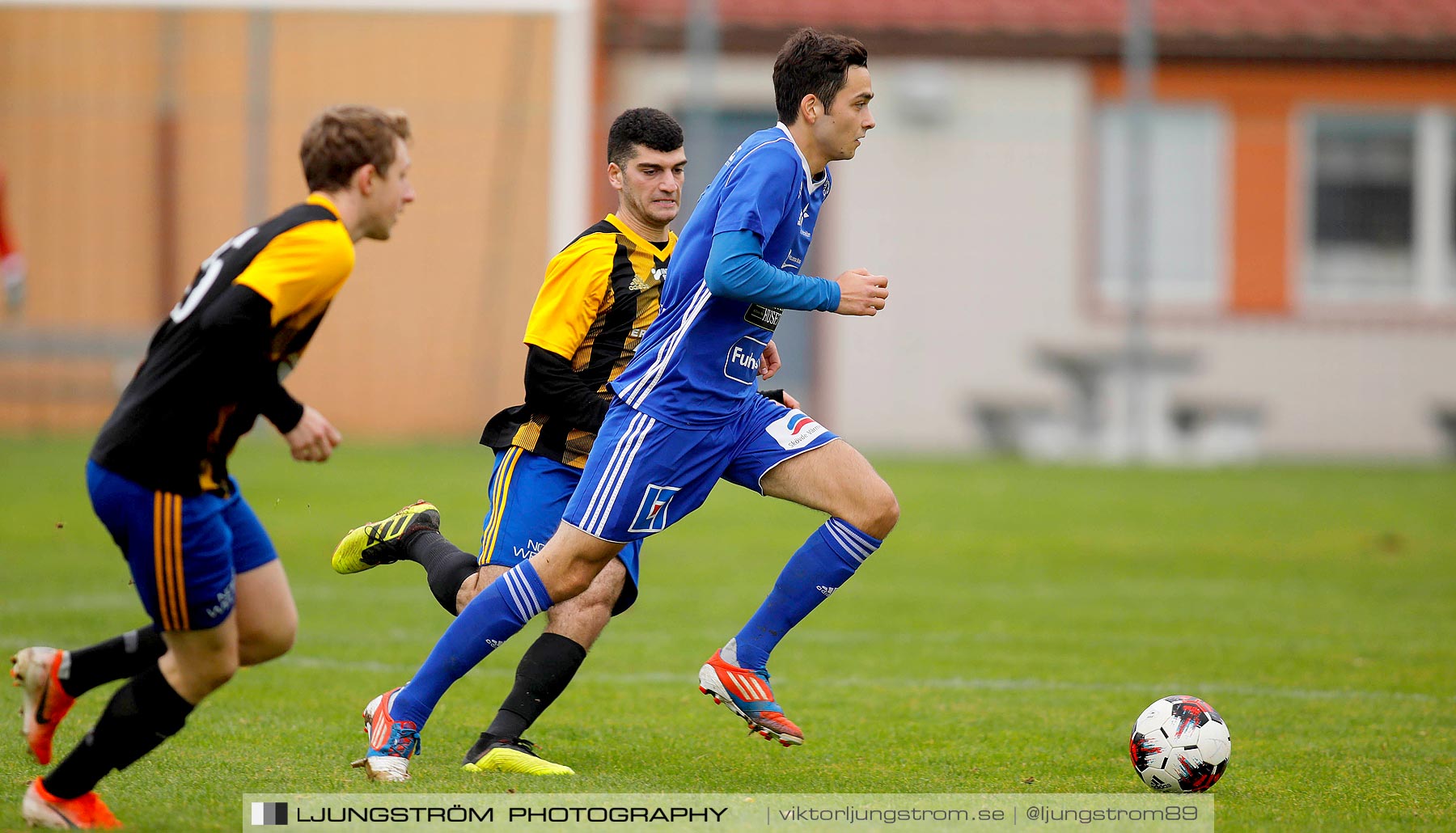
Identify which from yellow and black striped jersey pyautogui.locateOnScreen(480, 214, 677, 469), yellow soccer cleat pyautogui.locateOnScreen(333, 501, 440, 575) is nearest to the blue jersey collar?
yellow and black striped jersey pyautogui.locateOnScreen(480, 214, 677, 469)

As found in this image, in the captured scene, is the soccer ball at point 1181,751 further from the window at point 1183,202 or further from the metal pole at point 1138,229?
the window at point 1183,202

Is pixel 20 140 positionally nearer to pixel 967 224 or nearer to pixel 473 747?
pixel 967 224

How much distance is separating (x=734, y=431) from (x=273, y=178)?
578 inches

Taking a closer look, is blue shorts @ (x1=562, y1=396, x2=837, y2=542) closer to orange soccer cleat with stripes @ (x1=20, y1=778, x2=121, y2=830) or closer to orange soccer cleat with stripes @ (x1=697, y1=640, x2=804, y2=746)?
orange soccer cleat with stripes @ (x1=697, y1=640, x2=804, y2=746)

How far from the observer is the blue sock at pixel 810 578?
5176 millimetres

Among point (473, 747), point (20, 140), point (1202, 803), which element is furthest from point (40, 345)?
point (1202, 803)

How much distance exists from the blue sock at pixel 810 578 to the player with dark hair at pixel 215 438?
158 centimetres

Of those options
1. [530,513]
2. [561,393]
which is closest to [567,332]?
[561,393]

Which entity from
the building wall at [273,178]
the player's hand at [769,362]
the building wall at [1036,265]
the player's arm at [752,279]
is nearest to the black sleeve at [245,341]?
the player's arm at [752,279]

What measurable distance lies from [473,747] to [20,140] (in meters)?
16.3

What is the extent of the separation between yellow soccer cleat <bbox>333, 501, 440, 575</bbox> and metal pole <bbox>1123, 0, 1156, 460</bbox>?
1334 cm

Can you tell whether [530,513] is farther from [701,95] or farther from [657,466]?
[701,95]

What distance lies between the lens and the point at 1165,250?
20.5 meters

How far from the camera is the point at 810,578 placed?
523cm
